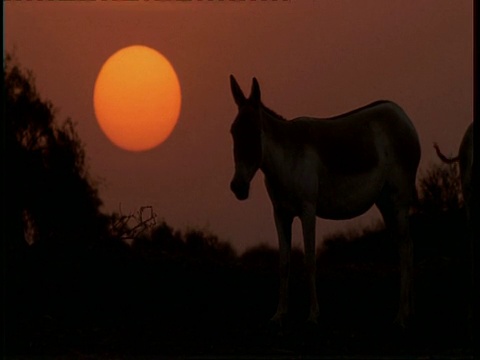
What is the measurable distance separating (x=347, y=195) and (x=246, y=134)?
5.81 feet

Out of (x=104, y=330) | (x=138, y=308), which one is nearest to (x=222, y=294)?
(x=138, y=308)

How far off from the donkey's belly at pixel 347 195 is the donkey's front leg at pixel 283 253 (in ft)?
1.63

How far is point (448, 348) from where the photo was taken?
12.3 meters

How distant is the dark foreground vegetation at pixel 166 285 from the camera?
12.3 m

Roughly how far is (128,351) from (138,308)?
2.62m

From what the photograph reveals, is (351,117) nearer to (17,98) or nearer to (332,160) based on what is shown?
(332,160)

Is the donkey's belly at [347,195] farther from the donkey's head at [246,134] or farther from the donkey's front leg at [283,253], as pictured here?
the donkey's head at [246,134]

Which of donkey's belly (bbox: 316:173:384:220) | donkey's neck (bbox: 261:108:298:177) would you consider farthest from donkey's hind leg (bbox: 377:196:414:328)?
donkey's neck (bbox: 261:108:298:177)

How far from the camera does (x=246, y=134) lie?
12.1 metres

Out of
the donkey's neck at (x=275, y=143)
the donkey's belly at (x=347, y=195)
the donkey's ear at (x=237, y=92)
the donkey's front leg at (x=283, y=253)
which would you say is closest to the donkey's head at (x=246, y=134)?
the donkey's ear at (x=237, y=92)

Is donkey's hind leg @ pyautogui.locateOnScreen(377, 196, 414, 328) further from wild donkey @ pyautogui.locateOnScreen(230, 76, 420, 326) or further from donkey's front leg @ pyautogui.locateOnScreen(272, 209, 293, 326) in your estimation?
donkey's front leg @ pyautogui.locateOnScreen(272, 209, 293, 326)

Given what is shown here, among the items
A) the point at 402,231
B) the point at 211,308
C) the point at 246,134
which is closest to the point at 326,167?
the point at 246,134

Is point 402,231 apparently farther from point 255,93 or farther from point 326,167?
point 255,93

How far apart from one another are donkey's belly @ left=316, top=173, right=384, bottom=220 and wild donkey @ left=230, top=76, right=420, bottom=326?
0.01m
